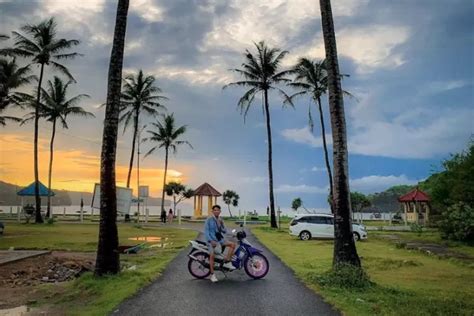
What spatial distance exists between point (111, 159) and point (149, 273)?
3.09 meters

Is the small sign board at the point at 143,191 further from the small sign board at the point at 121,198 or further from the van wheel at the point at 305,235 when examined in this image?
the small sign board at the point at 121,198

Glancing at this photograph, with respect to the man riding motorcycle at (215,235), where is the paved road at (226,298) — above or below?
below

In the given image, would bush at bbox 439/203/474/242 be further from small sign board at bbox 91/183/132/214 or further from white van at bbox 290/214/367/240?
small sign board at bbox 91/183/132/214

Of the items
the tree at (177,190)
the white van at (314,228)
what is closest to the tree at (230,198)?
the tree at (177,190)

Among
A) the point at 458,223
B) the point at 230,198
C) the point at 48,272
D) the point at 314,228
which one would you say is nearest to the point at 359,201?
the point at 230,198

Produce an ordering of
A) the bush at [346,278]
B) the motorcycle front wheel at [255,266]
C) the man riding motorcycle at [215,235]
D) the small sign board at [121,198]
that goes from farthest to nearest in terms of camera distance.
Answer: the small sign board at [121,198] < the motorcycle front wheel at [255,266] < the man riding motorcycle at [215,235] < the bush at [346,278]

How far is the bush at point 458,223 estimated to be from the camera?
79.0ft

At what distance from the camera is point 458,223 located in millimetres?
26031

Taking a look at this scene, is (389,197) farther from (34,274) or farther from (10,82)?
(34,274)

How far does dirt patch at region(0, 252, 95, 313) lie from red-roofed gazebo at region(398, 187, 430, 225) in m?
38.0

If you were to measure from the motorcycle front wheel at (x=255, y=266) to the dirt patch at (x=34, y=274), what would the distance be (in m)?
4.91

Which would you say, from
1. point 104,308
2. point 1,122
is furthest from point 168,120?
point 104,308

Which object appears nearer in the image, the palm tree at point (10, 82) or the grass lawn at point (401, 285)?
the grass lawn at point (401, 285)

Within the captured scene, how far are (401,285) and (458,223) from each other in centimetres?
1508
